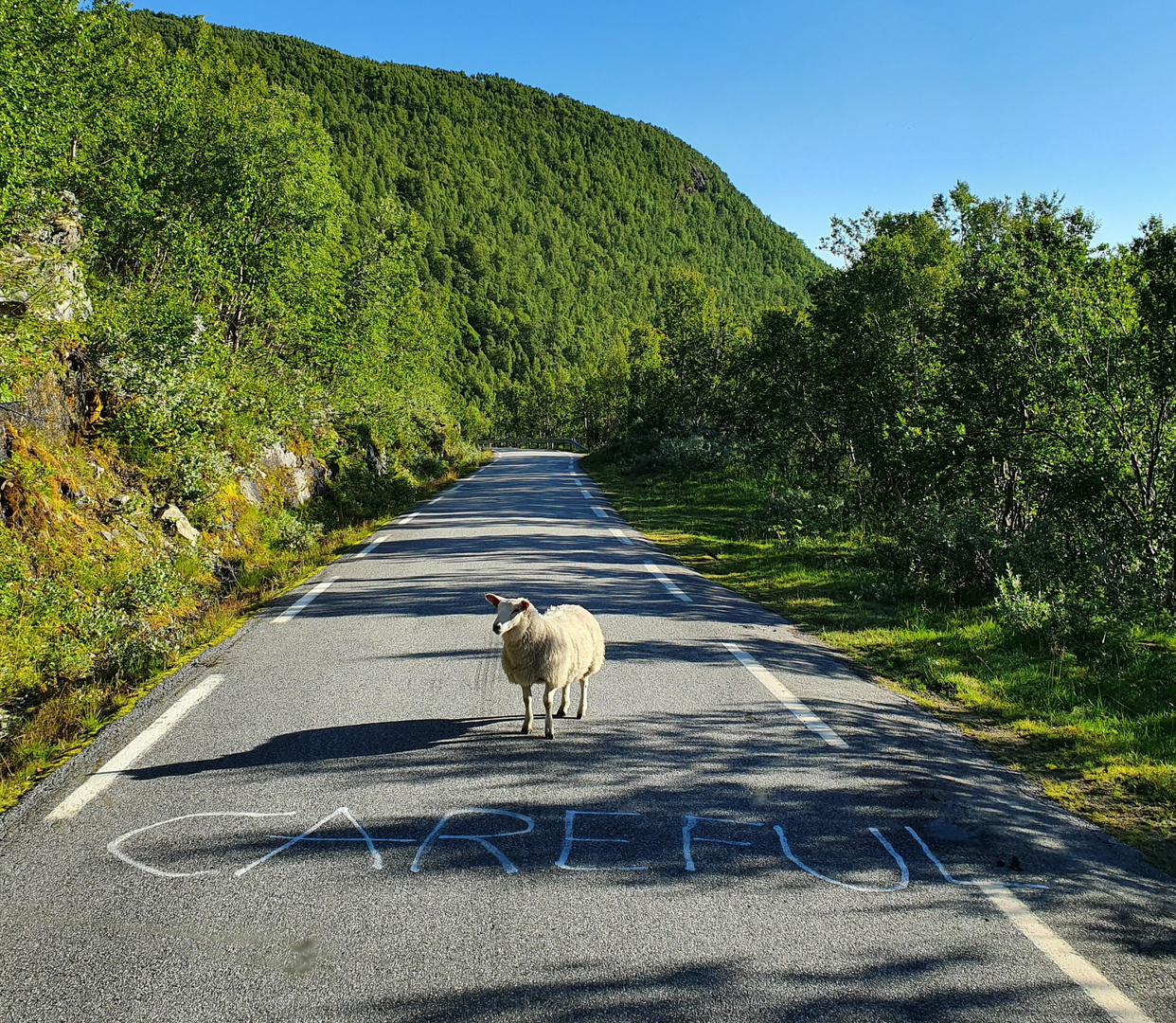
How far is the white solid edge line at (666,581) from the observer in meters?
9.57

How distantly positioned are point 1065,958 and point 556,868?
2049mm

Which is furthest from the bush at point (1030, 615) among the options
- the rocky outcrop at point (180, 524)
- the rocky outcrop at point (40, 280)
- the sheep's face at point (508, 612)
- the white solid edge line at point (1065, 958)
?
the rocky outcrop at point (40, 280)

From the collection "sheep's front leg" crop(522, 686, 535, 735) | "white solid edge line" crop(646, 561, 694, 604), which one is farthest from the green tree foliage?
"sheep's front leg" crop(522, 686, 535, 735)

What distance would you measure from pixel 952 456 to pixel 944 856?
783 centimetres

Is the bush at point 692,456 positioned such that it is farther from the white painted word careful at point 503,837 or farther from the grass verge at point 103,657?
the white painted word careful at point 503,837

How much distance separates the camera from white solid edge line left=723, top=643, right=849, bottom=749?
5129mm

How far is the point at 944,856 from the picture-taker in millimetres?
3652

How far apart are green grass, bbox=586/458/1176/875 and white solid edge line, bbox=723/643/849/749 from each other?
1148mm

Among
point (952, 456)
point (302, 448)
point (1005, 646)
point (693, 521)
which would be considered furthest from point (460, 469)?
point (1005, 646)

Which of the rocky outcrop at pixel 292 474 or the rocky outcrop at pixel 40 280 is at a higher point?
the rocky outcrop at pixel 40 280

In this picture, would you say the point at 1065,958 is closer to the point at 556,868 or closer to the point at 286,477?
the point at 556,868

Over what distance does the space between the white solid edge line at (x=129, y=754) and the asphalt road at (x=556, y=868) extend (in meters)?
0.02

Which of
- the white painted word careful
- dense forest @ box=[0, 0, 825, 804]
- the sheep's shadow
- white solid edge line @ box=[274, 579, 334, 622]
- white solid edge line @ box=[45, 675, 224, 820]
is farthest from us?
white solid edge line @ box=[274, 579, 334, 622]

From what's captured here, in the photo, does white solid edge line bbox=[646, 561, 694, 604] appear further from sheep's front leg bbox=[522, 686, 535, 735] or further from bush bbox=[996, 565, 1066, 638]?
sheep's front leg bbox=[522, 686, 535, 735]
